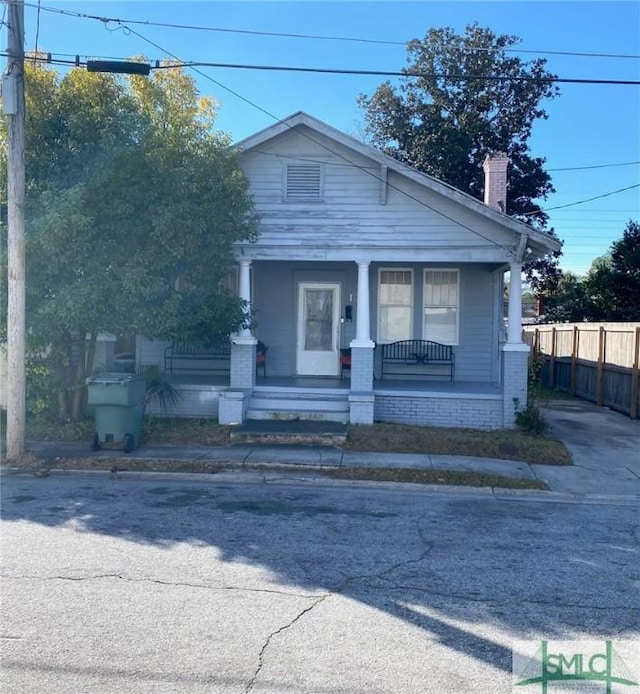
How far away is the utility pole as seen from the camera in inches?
389

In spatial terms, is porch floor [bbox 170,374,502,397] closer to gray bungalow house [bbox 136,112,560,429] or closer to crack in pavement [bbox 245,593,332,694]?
gray bungalow house [bbox 136,112,560,429]

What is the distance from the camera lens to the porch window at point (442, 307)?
15.4m

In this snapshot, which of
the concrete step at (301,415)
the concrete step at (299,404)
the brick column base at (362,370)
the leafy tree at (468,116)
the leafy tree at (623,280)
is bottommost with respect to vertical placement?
the concrete step at (301,415)

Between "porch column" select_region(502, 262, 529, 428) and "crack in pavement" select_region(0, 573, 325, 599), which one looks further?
"porch column" select_region(502, 262, 529, 428)

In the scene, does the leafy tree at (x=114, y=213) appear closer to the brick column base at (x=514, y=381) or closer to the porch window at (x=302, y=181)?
the porch window at (x=302, y=181)

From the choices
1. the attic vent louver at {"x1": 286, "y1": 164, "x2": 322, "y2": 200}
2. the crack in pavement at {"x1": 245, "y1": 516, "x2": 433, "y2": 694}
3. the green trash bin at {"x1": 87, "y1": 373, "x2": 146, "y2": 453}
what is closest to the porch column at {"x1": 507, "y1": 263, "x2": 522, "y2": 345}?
the attic vent louver at {"x1": 286, "y1": 164, "x2": 322, "y2": 200}

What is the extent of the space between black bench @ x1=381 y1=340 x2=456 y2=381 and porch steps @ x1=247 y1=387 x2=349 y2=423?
2.32m

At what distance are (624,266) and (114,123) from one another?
19669 mm

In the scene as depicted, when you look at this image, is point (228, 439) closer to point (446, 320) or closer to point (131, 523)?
point (131, 523)

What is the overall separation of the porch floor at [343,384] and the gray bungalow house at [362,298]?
4 cm

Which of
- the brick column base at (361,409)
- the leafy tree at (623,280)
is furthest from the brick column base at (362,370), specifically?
the leafy tree at (623,280)

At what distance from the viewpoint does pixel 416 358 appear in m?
15.3

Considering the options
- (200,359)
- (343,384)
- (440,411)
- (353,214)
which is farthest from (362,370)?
(200,359)

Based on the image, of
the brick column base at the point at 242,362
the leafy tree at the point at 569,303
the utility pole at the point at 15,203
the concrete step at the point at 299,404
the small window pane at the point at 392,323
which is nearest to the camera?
the utility pole at the point at 15,203
